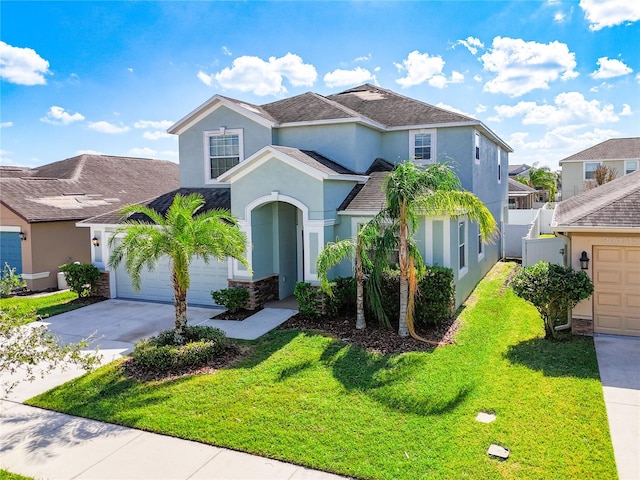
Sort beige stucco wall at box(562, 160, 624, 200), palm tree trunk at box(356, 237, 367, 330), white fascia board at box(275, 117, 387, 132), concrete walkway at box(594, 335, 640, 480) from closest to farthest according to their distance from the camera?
concrete walkway at box(594, 335, 640, 480)
palm tree trunk at box(356, 237, 367, 330)
white fascia board at box(275, 117, 387, 132)
beige stucco wall at box(562, 160, 624, 200)

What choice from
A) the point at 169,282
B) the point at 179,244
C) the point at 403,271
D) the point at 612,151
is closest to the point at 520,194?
the point at 612,151

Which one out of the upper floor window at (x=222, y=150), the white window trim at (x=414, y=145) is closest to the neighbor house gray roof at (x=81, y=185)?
the upper floor window at (x=222, y=150)

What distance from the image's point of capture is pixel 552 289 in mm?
10281

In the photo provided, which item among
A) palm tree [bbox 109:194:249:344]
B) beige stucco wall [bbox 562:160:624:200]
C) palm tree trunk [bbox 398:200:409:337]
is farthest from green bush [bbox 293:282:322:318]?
beige stucco wall [bbox 562:160:624:200]

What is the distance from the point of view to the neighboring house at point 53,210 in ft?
61.0

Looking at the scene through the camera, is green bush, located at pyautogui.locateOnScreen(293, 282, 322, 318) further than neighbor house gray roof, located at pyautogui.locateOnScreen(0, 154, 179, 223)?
No

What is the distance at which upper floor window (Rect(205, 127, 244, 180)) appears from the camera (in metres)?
17.2

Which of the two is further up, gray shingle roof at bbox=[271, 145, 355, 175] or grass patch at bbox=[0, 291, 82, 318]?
gray shingle roof at bbox=[271, 145, 355, 175]

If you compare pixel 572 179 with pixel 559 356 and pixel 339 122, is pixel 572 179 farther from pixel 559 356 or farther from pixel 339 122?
pixel 559 356

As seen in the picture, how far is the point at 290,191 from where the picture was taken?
1364 centimetres

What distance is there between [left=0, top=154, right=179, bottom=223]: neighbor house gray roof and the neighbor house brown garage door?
761 inches

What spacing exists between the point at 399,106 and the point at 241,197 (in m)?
8.19

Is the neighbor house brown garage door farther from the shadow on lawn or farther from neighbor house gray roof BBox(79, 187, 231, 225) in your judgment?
neighbor house gray roof BBox(79, 187, 231, 225)

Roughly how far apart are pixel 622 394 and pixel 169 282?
13288 mm
